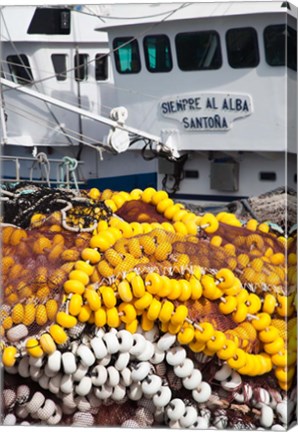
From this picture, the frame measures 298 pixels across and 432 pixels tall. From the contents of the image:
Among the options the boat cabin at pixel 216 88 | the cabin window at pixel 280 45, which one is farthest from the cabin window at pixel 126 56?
the cabin window at pixel 280 45

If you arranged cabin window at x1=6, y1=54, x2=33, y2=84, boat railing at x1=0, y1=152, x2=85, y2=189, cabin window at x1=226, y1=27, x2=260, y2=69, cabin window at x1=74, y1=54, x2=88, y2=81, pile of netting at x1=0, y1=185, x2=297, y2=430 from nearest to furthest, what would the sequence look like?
1. pile of netting at x1=0, y1=185, x2=297, y2=430
2. cabin window at x1=226, y1=27, x2=260, y2=69
3. boat railing at x1=0, y1=152, x2=85, y2=189
4. cabin window at x1=74, y1=54, x2=88, y2=81
5. cabin window at x1=6, y1=54, x2=33, y2=84

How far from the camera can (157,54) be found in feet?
19.5

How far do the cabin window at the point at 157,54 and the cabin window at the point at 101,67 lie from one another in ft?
0.80

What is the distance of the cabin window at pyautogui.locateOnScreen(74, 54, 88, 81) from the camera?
19.7ft

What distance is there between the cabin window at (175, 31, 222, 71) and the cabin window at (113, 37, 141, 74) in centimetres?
25

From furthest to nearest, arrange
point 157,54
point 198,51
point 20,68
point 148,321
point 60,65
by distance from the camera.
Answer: point 20,68 → point 60,65 → point 157,54 → point 198,51 → point 148,321

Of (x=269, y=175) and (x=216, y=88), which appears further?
(x=216, y=88)

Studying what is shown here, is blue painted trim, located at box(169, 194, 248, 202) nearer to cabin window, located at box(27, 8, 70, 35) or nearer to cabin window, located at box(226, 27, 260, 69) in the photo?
cabin window, located at box(226, 27, 260, 69)

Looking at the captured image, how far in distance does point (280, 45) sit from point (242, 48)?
252mm

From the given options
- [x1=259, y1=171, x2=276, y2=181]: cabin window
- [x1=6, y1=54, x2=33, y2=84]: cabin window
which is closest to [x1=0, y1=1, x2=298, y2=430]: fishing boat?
[x1=259, y1=171, x2=276, y2=181]: cabin window

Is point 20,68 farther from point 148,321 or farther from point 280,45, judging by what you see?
point 148,321

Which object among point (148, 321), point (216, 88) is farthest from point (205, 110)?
point (148, 321)

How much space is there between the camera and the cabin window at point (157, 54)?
5.92 metres

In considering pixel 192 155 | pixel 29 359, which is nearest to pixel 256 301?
pixel 192 155
